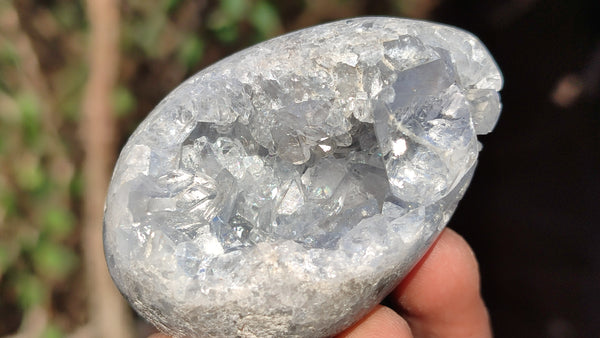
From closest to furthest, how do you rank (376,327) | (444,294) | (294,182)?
(294,182), (376,327), (444,294)

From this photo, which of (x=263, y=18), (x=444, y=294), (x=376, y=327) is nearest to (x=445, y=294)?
(x=444, y=294)

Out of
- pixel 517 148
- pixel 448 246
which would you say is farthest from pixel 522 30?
pixel 448 246

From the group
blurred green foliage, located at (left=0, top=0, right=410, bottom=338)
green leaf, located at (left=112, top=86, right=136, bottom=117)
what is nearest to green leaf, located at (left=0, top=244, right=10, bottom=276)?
blurred green foliage, located at (left=0, top=0, right=410, bottom=338)

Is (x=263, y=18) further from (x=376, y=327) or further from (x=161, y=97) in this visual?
(x=376, y=327)

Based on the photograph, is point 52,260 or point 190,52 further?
point 190,52

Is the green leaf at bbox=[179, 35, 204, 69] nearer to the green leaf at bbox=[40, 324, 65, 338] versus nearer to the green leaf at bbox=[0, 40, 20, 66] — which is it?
the green leaf at bbox=[0, 40, 20, 66]

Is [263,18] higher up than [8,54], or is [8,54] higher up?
[8,54]
